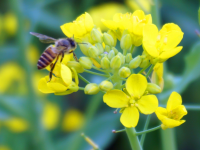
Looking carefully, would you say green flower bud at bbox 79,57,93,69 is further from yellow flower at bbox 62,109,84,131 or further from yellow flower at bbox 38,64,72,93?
yellow flower at bbox 62,109,84,131

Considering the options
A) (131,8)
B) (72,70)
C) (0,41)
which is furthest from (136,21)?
(0,41)

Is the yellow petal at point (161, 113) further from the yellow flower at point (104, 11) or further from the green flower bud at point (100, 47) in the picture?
the yellow flower at point (104, 11)

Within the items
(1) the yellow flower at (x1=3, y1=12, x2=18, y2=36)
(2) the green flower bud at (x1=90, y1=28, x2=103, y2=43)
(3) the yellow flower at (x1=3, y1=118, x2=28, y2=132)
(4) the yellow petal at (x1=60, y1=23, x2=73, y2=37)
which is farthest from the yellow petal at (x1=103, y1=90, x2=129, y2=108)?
(1) the yellow flower at (x1=3, y1=12, x2=18, y2=36)

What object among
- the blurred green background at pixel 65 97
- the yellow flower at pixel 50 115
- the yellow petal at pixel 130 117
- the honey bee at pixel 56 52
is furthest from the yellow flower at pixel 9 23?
the yellow petal at pixel 130 117

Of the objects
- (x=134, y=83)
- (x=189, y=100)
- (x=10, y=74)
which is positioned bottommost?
(x=10, y=74)

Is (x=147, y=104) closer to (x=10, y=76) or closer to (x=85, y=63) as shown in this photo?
(x=85, y=63)

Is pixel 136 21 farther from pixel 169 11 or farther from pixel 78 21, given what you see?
pixel 169 11
